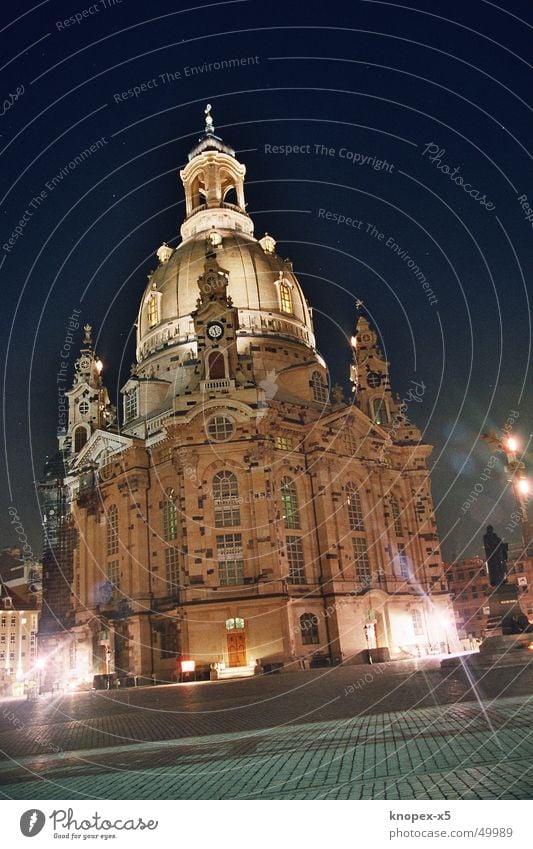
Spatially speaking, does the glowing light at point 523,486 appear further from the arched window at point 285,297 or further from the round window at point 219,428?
the arched window at point 285,297

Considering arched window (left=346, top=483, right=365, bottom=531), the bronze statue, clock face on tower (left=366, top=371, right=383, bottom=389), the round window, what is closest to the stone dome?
clock face on tower (left=366, top=371, right=383, bottom=389)

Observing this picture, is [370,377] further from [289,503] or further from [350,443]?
[289,503]

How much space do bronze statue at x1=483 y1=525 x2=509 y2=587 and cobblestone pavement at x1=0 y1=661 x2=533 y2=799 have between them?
938 centimetres

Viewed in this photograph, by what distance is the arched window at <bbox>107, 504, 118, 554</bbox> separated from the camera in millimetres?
56844

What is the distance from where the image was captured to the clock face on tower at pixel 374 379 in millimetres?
67875

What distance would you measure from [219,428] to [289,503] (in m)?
7.80

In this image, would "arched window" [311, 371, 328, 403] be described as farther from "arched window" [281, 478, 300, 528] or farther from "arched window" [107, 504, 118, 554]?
"arched window" [107, 504, 118, 554]

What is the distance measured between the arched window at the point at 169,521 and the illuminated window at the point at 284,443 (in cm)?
910

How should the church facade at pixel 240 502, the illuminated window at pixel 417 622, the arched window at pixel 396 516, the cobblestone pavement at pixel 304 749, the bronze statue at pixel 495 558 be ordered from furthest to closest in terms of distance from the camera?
the arched window at pixel 396 516
the illuminated window at pixel 417 622
the church facade at pixel 240 502
the bronze statue at pixel 495 558
the cobblestone pavement at pixel 304 749

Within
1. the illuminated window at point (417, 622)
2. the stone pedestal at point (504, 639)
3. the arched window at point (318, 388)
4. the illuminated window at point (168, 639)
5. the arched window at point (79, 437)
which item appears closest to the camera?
the stone pedestal at point (504, 639)

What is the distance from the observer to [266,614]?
46500 mm

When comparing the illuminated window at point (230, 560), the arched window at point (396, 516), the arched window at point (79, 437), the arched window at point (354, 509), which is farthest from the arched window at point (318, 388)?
the arched window at point (79, 437)

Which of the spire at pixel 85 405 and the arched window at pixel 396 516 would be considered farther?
the spire at pixel 85 405

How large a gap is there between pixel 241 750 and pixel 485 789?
533cm
